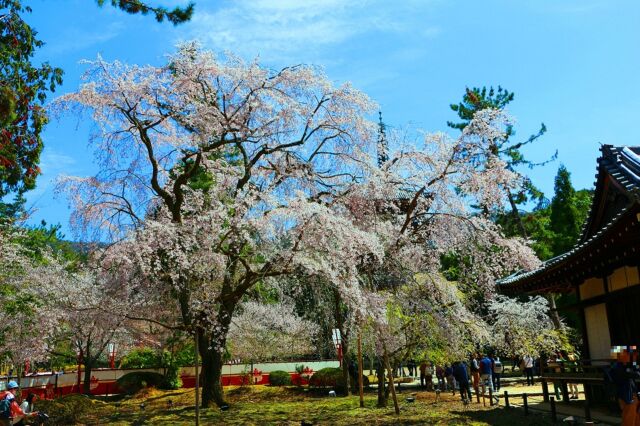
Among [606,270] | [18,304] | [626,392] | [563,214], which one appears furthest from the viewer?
[563,214]

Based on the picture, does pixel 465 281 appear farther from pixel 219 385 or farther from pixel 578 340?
pixel 578 340

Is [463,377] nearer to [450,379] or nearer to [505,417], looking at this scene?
[505,417]

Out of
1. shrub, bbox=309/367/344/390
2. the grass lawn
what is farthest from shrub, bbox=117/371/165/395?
shrub, bbox=309/367/344/390

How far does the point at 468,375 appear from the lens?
1930 cm

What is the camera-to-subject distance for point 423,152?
16.2 meters

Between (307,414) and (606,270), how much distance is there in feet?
29.7

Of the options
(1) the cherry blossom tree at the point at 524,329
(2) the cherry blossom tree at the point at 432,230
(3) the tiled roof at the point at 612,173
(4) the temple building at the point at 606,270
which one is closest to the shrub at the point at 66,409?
(2) the cherry blossom tree at the point at 432,230

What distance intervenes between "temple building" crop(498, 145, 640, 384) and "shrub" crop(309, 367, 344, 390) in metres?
11.6

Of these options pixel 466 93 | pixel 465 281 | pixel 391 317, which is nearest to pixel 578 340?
pixel 465 281

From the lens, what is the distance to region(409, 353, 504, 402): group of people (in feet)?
58.2

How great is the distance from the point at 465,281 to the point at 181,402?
11.8 meters

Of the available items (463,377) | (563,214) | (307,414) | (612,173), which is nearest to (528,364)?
(463,377)

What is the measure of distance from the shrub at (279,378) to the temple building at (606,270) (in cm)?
1636

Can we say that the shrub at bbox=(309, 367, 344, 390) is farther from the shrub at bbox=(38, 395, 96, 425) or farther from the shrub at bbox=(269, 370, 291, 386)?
the shrub at bbox=(38, 395, 96, 425)
